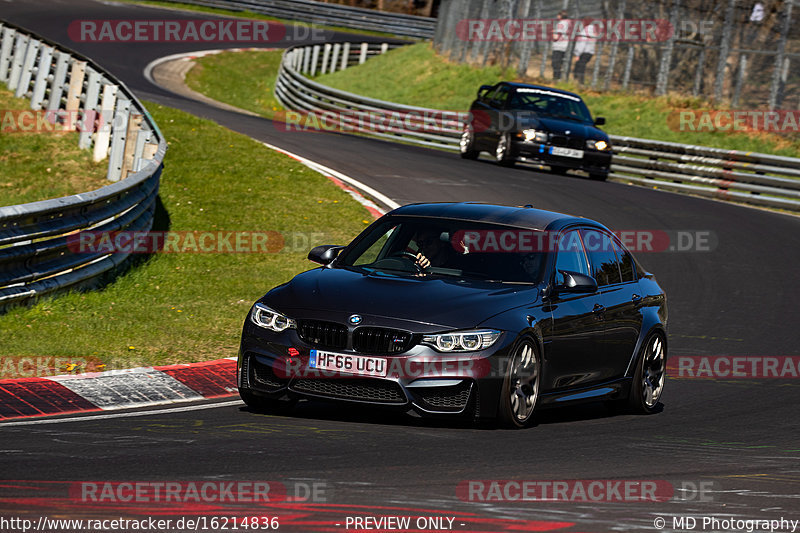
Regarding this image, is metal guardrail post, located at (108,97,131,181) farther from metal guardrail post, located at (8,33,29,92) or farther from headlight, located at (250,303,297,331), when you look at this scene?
headlight, located at (250,303,297,331)

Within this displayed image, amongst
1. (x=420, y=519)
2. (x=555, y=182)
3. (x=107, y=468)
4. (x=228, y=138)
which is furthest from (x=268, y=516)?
(x=555, y=182)

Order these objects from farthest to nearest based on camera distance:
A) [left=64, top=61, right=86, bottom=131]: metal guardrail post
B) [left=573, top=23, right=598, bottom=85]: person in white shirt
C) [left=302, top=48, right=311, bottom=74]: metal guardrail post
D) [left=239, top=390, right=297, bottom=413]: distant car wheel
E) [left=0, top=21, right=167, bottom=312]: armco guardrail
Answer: [left=302, top=48, right=311, bottom=74]: metal guardrail post, [left=573, top=23, right=598, bottom=85]: person in white shirt, [left=64, top=61, right=86, bottom=131]: metal guardrail post, [left=0, top=21, right=167, bottom=312]: armco guardrail, [left=239, top=390, right=297, bottom=413]: distant car wheel

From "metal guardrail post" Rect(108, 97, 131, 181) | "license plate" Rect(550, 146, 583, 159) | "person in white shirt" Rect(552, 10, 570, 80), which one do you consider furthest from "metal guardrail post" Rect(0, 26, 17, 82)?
"person in white shirt" Rect(552, 10, 570, 80)

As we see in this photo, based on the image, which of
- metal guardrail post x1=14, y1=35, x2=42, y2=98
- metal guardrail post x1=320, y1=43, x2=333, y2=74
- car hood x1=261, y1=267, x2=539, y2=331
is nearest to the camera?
car hood x1=261, y1=267, x2=539, y2=331

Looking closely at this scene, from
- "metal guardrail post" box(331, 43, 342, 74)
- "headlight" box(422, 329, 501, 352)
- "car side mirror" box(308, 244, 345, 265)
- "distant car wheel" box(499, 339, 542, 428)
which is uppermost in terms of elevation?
"car side mirror" box(308, 244, 345, 265)

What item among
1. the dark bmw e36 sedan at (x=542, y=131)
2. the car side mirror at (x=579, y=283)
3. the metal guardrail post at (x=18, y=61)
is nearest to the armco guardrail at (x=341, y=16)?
the dark bmw e36 sedan at (x=542, y=131)

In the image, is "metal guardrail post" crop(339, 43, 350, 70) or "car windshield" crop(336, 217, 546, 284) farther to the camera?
"metal guardrail post" crop(339, 43, 350, 70)

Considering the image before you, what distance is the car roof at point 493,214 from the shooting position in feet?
29.5

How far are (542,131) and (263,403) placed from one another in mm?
16549

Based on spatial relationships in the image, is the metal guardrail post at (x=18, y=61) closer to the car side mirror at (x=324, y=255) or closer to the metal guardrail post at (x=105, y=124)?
the metal guardrail post at (x=105, y=124)

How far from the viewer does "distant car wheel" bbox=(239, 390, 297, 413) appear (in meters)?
8.12

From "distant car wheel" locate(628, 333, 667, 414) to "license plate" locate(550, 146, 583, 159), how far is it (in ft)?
46.8

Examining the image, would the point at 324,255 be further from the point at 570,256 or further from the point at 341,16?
the point at 341,16

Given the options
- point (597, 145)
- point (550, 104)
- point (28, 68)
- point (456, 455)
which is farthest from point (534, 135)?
point (456, 455)
